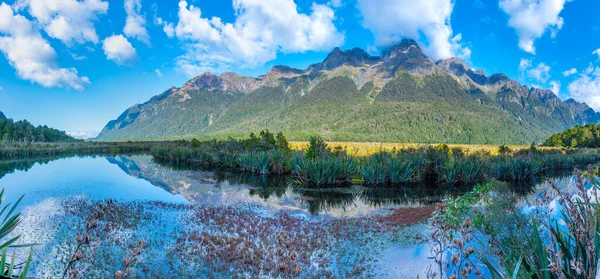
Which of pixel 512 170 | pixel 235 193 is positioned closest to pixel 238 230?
pixel 235 193

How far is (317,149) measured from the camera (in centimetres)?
2016

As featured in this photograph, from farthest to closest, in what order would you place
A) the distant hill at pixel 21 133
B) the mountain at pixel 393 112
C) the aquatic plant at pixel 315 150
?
1. the mountain at pixel 393 112
2. the distant hill at pixel 21 133
3. the aquatic plant at pixel 315 150

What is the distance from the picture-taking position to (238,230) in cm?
759

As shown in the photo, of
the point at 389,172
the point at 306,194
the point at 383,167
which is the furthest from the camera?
the point at 389,172

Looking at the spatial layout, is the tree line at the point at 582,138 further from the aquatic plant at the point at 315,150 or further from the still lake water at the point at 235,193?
the still lake water at the point at 235,193

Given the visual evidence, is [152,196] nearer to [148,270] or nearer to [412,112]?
[148,270]

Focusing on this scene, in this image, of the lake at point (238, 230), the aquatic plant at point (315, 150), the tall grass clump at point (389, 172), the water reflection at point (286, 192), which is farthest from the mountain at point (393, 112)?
the lake at point (238, 230)

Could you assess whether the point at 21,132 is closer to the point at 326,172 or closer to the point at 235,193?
the point at 235,193

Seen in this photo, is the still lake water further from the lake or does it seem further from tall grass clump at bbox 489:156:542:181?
tall grass clump at bbox 489:156:542:181

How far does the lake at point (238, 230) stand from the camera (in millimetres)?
5355

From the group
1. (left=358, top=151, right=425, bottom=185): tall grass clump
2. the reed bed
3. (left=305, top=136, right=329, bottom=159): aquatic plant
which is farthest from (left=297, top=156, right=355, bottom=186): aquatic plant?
(left=305, top=136, right=329, bottom=159): aquatic plant

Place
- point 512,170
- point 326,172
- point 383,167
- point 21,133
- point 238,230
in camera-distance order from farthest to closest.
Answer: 1. point 21,133
2. point 512,170
3. point 383,167
4. point 326,172
5. point 238,230

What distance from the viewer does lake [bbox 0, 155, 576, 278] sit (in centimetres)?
536

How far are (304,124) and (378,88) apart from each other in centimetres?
5837
